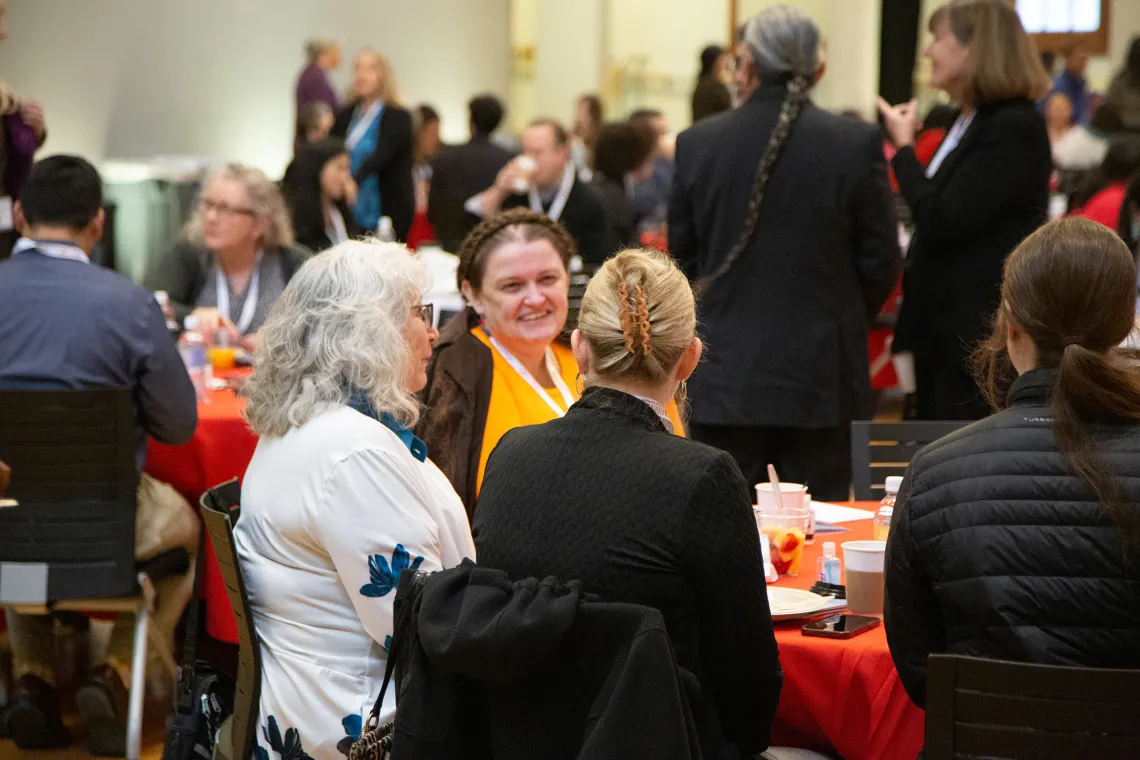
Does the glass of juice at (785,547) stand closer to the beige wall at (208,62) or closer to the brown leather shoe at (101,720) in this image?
the brown leather shoe at (101,720)

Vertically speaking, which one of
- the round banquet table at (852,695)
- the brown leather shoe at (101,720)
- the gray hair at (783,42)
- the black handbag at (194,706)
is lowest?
the brown leather shoe at (101,720)

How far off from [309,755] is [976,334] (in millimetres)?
2517

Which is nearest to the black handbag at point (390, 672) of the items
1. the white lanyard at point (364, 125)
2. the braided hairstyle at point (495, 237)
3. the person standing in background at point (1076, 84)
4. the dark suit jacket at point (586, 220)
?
the braided hairstyle at point (495, 237)

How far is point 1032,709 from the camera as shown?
5.62 feet

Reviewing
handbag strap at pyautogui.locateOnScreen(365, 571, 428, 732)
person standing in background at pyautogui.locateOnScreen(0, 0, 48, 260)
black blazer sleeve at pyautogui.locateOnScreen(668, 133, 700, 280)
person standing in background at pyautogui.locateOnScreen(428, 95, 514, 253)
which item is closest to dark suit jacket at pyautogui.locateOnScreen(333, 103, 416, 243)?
person standing in background at pyautogui.locateOnScreen(428, 95, 514, 253)

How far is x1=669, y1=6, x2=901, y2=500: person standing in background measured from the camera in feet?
12.5

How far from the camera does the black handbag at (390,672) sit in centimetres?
191

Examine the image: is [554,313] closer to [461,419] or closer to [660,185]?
[461,419]

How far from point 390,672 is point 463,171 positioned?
6.58m

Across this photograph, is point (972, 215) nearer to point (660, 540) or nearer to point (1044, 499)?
point (1044, 499)

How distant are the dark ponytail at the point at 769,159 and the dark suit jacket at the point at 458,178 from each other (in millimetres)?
4518

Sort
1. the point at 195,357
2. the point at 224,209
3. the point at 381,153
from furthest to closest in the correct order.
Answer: the point at 381,153
the point at 224,209
the point at 195,357

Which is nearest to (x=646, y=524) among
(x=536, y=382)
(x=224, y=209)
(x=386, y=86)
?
(x=536, y=382)

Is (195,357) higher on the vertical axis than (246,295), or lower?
lower
